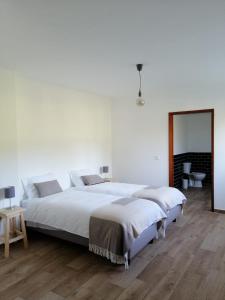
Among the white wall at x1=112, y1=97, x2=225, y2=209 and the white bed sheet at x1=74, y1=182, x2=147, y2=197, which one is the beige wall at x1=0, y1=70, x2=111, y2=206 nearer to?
the white wall at x1=112, y1=97, x2=225, y2=209

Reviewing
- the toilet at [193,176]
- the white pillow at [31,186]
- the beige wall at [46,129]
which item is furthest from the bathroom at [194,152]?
the white pillow at [31,186]

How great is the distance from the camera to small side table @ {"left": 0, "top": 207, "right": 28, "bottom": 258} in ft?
10.9

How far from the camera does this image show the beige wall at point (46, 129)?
384cm

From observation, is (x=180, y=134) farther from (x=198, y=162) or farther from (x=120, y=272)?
(x=120, y=272)

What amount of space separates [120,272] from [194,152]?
586 centimetres

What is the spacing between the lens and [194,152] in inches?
310

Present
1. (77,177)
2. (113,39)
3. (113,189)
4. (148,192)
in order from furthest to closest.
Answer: (77,177) < (113,189) < (148,192) < (113,39)

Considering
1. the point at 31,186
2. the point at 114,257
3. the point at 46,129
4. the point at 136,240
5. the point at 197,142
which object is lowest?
the point at 114,257

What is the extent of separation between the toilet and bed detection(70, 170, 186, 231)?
115 inches

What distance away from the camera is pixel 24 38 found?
263 centimetres

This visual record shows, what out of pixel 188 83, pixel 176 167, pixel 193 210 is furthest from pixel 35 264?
pixel 176 167

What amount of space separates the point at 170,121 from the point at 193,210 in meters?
2.07

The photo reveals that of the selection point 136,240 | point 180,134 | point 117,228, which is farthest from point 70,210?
point 180,134

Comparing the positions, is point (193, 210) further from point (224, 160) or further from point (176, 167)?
point (176, 167)
